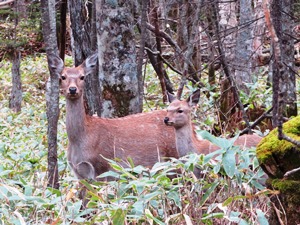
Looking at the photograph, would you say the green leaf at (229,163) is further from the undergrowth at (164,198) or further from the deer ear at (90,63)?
the deer ear at (90,63)

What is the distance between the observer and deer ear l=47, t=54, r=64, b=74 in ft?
23.2

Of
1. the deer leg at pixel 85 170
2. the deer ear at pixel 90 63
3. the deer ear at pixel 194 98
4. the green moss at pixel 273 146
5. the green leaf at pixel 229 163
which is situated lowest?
the deer leg at pixel 85 170

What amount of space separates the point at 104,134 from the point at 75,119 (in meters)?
0.40

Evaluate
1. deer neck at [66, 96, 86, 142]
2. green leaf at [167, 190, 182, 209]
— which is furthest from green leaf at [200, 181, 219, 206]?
deer neck at [66, 96, 86, 142]

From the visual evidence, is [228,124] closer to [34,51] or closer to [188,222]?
[188,222]

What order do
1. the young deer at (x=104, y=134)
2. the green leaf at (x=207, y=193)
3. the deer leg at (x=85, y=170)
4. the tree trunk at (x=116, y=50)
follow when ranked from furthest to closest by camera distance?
the tree trunk at (x=116, y=50) → the young deer at (x=104, y=134) → the deer leg at (x=85, y=170) → the green leaf at (x=207, y=193)

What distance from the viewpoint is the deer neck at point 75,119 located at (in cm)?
814

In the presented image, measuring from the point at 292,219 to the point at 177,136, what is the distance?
143 inches

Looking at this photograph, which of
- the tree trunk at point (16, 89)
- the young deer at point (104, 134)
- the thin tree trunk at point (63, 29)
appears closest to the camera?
the young deer at point (104, 134)

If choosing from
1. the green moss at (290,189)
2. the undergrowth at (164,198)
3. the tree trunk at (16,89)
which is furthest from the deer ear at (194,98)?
the tree trunk at (16,89)

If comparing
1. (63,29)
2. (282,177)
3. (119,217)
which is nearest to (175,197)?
(119,217)

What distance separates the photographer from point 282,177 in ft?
14.3

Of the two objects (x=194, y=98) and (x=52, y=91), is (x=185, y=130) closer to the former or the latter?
(x=194, y=98)

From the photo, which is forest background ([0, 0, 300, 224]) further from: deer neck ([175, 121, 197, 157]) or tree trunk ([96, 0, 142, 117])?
deer neck ([175, 121, 197, 157])
